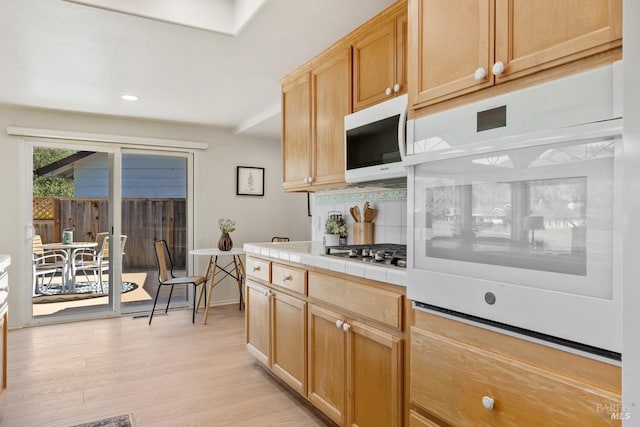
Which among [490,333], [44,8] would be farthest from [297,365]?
[44,8]

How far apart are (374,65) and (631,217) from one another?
162cm

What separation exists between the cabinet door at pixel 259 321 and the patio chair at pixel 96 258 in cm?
247

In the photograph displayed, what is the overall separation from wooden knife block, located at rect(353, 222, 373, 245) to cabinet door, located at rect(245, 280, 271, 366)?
732 mm

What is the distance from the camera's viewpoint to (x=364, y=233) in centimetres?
272

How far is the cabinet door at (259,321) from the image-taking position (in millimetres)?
2736

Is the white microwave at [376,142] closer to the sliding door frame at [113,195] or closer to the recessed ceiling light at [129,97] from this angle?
the recessed ceiling light at [129,97]

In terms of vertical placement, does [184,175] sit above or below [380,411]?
above

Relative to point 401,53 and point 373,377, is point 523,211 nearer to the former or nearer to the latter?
point 373,377

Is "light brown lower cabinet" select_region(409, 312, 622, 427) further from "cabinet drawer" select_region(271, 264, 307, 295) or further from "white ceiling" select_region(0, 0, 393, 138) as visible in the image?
"white ceiling" select_region(0, 0, 393, 138)

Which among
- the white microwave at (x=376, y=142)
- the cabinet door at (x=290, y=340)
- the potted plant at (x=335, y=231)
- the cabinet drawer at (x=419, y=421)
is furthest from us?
the potted plant at (x=335, y=231)

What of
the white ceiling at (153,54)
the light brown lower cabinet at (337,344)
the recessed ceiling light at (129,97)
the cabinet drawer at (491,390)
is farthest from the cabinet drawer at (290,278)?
the recessed ceiling light at (129,97)

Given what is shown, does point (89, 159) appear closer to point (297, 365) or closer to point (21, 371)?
point (21, 371)

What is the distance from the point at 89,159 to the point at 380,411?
4422 mm

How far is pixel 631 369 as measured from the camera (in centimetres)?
75
